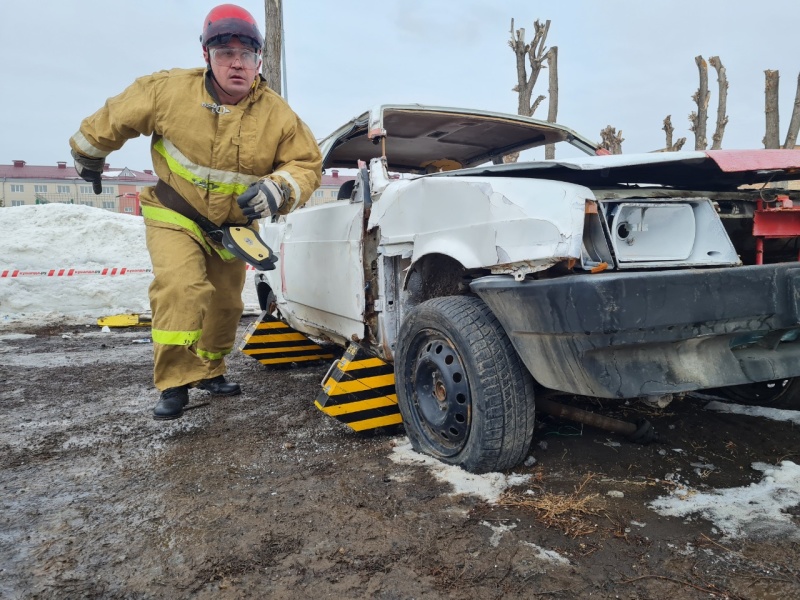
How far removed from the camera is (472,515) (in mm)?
2021

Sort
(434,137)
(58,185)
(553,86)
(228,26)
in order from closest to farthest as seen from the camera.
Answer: (228,26), (434,137), (553,86), (58,185)

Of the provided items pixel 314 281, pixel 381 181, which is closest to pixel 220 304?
pixel 314 281

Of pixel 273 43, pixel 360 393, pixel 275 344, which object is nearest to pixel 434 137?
pixel 360 393

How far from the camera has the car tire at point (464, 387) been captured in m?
2.15

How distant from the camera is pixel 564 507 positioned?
2.02 meters

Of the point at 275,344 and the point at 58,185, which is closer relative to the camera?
the point at 275,344

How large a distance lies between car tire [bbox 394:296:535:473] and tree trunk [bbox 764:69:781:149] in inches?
427

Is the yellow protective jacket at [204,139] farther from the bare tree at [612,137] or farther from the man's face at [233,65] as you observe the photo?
the bare tree at [612,137]

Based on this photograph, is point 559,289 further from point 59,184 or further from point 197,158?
point 59,184

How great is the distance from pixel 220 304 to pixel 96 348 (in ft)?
10.7

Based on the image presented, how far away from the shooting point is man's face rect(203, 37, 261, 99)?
313cm

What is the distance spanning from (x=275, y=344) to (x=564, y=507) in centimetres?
327

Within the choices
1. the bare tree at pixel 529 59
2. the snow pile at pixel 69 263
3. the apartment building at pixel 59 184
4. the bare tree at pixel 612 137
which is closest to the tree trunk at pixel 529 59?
the bare tree at pixel 529 59

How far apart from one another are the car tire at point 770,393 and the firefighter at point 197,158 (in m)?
2.57
